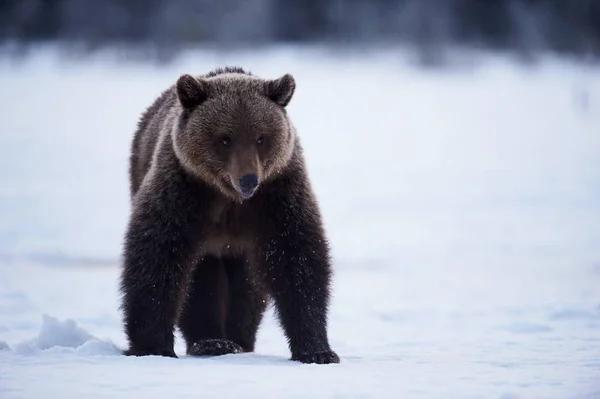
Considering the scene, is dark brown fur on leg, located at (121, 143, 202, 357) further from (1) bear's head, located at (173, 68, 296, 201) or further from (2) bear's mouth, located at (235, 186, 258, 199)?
(2) bear's mouth, located at (235, 186, 258, 199)

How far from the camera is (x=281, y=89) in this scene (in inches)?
232

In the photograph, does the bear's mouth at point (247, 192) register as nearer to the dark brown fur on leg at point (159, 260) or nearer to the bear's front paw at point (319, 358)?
the dark brown fur on leg at point (159, 260)

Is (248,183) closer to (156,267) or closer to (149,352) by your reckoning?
(156,267)

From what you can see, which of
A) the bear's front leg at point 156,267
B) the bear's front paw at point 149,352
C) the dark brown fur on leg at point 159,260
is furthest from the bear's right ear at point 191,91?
the bear's front paw at point 149,352

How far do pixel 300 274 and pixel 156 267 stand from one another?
0.79m

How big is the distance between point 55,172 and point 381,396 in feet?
51.4

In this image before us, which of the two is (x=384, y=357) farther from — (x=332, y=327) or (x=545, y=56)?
(x=545, y=56)

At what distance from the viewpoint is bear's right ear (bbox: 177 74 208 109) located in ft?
18.9

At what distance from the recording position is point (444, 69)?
28875 millimetres

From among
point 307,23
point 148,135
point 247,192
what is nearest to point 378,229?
point 148,135

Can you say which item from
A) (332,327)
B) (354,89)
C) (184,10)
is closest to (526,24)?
(354,89)

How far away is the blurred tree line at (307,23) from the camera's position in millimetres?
30719

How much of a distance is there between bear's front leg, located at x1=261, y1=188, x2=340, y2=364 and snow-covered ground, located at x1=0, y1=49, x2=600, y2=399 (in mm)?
308

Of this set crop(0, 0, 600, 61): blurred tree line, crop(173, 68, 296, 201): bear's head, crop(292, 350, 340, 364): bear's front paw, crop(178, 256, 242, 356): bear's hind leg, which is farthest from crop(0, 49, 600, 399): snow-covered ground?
crop(0, 0, 600, 61): blurred tree line
